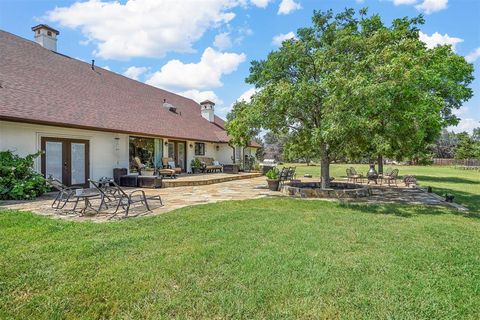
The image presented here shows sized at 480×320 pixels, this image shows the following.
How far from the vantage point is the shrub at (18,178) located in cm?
923

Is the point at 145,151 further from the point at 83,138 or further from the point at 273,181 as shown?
the point at 273,181

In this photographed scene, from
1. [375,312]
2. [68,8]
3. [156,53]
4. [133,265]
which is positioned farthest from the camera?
[156,53]

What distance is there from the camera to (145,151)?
16703 millimetres

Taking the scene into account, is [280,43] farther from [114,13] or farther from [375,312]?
[375,312]

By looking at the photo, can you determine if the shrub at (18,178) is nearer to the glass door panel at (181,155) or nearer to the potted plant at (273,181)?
the potted plant at (273,181)

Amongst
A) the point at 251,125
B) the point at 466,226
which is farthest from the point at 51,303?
the point at 251,125

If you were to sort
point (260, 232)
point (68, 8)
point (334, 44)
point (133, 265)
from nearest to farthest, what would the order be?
point (133, 265)
point (260, 232)
point (334, 44)
point (68, 8)

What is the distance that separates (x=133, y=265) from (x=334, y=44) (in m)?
9.26

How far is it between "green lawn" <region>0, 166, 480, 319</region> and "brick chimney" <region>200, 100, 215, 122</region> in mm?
20126

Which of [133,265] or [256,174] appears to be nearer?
[133,265]

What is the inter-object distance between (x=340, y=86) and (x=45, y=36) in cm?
1610

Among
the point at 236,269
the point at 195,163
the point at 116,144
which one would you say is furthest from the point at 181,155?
the point at 236,269

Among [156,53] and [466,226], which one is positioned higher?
[156,53]

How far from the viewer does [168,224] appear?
6316 mm
